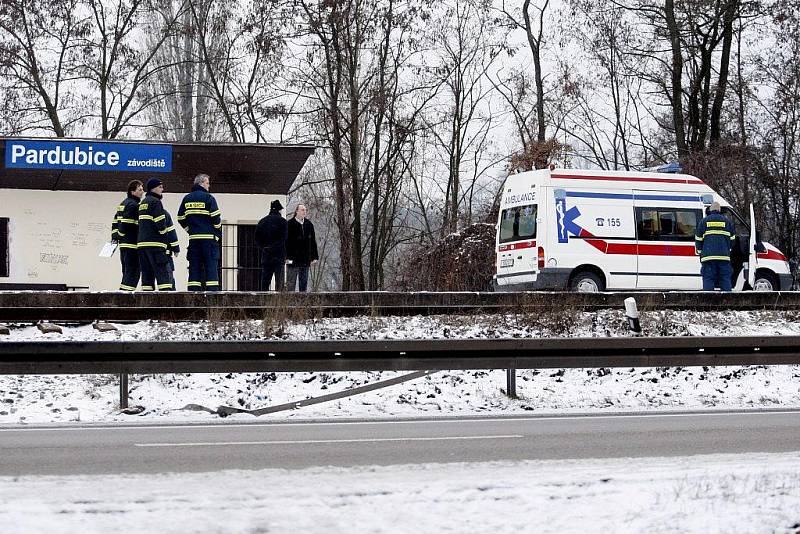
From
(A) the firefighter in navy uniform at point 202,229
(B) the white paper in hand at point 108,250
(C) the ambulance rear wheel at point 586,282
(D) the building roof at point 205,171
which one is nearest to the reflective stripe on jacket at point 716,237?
(C) the ambulance rear wheel at point 586,282

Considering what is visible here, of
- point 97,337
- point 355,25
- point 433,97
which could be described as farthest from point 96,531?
point 433,97

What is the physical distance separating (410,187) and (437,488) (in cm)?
3477

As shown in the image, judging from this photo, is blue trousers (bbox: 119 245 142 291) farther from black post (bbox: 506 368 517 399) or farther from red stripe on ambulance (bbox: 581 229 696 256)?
red stripe on ambulance (bbox: 581 229 696 256)

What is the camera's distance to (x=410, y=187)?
4003 cm

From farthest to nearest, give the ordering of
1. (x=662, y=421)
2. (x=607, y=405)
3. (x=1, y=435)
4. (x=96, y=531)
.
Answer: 1. (x=607, y=405)
2. (x=662, y=421)
3. (x=1, y=435)
4. (x=96, y=531)

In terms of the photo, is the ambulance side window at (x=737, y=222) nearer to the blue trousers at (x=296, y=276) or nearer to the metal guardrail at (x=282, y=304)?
the metal guardrail at (x=282, y=304)

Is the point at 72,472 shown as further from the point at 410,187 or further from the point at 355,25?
the point at 410,187

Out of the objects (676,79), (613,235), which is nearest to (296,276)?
(613,235)

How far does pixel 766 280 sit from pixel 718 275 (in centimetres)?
258

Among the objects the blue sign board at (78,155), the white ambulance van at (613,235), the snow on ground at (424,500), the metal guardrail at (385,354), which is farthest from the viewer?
the blue sign board at (78,155)

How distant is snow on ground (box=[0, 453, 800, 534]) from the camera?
4.68 metres

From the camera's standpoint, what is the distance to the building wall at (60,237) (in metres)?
24.8

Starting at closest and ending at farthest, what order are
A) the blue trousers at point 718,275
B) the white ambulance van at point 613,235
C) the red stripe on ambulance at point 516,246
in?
1. the blue trousers at point 718,275
2. the white ambulance van at point 613,235
3. the red stripe on ambulance at point 516,246

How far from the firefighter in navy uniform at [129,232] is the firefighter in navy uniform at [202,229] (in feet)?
2.59
